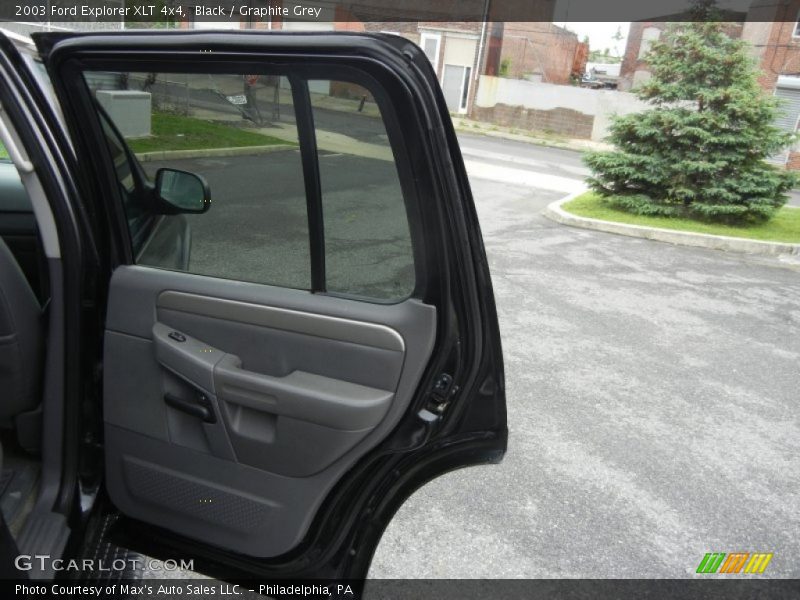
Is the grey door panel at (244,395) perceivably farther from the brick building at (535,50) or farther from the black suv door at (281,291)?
the brick building at (535,50)

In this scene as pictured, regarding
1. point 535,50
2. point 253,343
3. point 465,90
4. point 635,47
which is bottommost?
point 253,343

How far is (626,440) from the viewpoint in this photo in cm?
381

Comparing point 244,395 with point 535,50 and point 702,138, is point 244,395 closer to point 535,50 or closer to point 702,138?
point 702,138

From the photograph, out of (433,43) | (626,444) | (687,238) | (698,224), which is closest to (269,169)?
(626,444)

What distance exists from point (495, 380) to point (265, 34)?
3.44ft

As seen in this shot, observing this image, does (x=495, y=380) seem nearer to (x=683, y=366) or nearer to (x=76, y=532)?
(x=76, y=532)

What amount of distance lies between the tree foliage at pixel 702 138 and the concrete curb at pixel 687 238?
49.5 inches

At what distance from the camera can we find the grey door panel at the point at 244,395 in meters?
1.72

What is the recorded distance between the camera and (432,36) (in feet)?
94.6

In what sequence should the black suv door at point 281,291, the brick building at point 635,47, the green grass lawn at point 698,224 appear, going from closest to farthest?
1. the black suv door at point 281,291
2. the green grass lawn at point 698,224
3. the brick building at point 635,47

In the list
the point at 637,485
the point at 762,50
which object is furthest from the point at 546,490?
the point at 762,50

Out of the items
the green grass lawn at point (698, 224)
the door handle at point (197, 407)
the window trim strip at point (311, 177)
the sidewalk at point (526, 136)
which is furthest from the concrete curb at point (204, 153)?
the sidewalk at point (526, 136)

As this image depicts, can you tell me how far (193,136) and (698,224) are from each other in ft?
34.5

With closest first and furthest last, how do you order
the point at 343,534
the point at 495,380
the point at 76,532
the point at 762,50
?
the point at 495,380 → the point at 343,534 → the point at 76,532 → the point at 762,50
